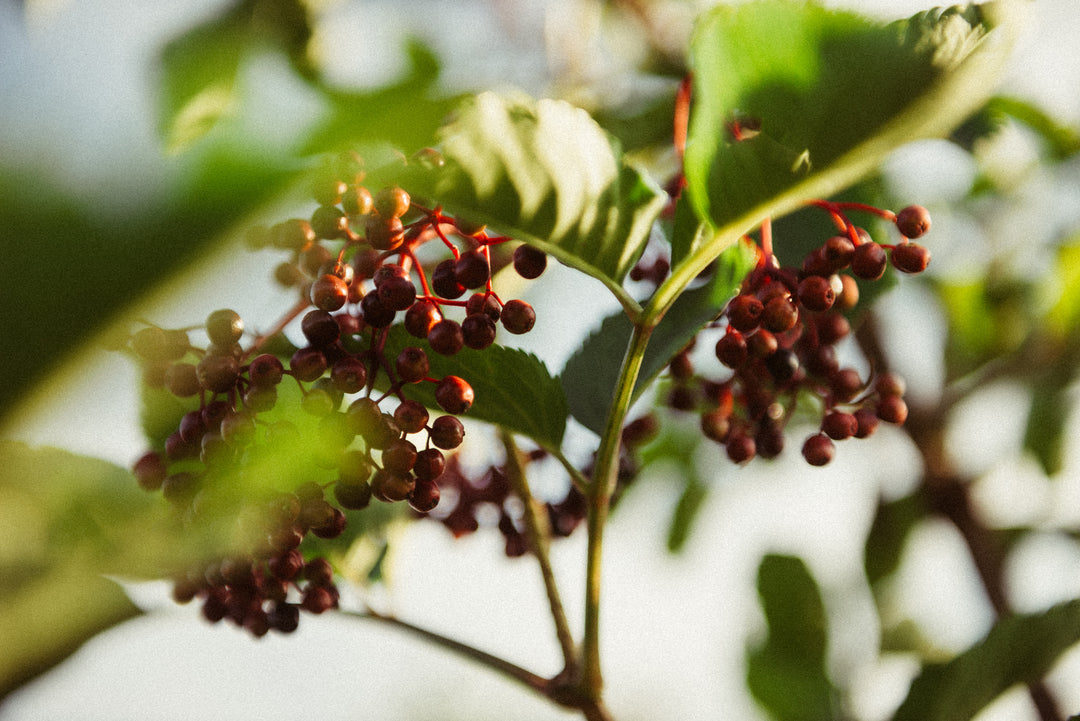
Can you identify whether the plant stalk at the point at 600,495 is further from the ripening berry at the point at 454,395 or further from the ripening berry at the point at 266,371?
the ripening berry at the point at 266,371

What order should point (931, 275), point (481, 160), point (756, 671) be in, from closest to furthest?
point (481, 160), point (756, 671), point (931, 275)

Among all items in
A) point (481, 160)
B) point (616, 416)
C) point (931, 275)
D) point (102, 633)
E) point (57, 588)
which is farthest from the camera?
point (931, 275)

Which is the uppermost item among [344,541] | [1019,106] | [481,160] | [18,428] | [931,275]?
[18,428]

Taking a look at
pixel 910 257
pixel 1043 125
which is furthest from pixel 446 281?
pixel 1043 125

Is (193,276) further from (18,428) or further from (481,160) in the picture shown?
(481,160)

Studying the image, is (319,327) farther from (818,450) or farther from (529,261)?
(818,450)

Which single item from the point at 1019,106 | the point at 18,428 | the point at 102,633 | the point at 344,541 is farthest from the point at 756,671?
the point at 18,428

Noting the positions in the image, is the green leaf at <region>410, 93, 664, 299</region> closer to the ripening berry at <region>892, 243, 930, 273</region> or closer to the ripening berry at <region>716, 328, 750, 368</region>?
the ripening berry at <region>716, 328, 750, 368</region>

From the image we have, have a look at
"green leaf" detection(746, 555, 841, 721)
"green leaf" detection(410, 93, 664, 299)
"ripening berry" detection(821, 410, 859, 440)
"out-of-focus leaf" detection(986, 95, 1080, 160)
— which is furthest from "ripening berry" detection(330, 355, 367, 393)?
"out-of-focus leaf" detection(986, 95, 1080, 160)
